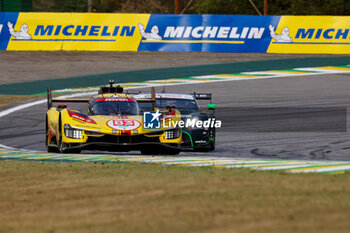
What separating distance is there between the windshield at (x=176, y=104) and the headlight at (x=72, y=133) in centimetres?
A: 249

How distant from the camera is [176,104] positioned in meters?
15.3

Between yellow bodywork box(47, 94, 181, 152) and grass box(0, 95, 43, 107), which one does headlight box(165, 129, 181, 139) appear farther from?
grass box(0, 95, 43, 107)

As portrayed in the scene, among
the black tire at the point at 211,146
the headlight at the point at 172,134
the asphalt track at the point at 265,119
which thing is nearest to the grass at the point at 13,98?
the asphalt track at the point at 265,119

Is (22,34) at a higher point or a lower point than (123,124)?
higher

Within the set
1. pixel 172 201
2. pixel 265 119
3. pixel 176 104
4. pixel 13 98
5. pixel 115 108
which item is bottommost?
pixel 172 201

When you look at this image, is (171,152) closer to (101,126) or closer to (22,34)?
(101,126)

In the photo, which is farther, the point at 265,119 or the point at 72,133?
the point at 265,119

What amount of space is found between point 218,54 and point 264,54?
6.90 feet

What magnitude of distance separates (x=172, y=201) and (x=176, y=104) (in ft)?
27.6

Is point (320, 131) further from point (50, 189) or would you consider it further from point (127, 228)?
point (127, 228)

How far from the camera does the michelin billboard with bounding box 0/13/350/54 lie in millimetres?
30031

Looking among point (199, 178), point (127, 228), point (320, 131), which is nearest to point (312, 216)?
point (127, 228)

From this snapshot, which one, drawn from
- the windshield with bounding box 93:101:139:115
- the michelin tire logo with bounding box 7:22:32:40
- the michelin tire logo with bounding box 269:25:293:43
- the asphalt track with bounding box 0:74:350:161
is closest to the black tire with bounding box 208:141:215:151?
the asphalt track with bounding box 0:74:350:161

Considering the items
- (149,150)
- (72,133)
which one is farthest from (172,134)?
(72,133)
